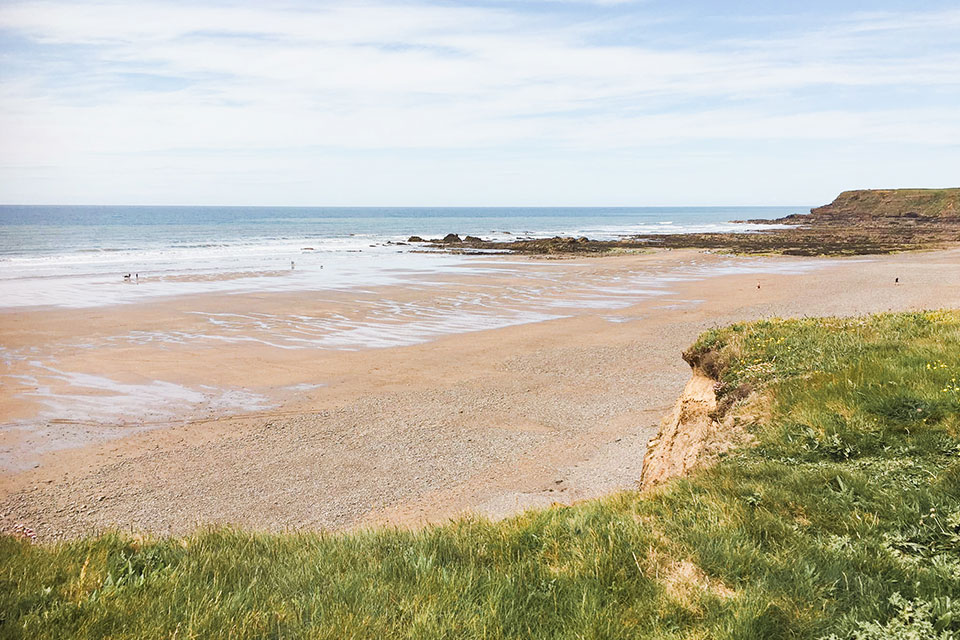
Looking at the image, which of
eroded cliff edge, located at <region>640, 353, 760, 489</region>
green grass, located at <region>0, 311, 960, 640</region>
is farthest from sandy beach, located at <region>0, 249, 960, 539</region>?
green grass, located at <region>0, 311, 960, 640</region>

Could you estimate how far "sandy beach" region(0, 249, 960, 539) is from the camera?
1001 centimetres

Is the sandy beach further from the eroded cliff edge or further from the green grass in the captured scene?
the green grass

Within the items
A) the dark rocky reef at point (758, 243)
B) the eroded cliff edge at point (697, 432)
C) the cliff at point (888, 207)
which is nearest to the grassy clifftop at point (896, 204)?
the cliff at point (888, 207)

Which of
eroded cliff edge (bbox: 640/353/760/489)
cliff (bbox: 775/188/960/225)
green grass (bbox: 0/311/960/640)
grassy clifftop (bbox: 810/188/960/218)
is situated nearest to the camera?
green grass (bbox: 0/311/960/640)

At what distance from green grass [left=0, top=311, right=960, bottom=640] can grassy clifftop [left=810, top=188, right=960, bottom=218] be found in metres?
134

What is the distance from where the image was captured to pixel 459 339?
71.9 feet

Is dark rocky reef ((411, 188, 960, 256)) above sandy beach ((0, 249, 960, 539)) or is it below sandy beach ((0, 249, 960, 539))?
above

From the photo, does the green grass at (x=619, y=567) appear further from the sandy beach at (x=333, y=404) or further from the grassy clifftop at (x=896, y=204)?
the grassy clifftop at (x=896, y=204)

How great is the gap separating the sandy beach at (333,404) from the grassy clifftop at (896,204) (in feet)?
348

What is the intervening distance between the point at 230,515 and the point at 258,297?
23.9m

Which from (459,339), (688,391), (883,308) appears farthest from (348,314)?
(883,308)

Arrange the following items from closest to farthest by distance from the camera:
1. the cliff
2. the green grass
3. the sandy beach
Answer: the green grass, the sandy beach, the cliff

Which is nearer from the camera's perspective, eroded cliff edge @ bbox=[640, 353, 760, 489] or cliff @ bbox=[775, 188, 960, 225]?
eroded cliff edge @ bbox=[640, 353, 760, 489]

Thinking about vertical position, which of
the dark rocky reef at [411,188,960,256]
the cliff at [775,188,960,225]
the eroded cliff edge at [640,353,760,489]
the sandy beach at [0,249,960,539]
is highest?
the cliff at [775,188,960,225]
